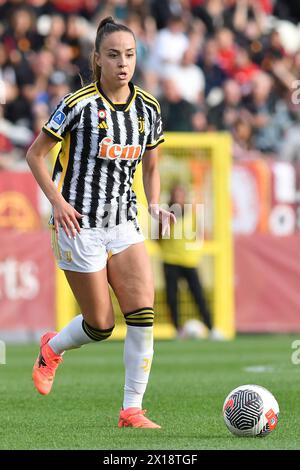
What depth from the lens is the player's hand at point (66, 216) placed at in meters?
6.77

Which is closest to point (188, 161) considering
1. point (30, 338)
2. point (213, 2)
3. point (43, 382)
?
point (30, 338)

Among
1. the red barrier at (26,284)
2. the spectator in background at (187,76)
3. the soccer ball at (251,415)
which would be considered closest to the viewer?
the soccer ball at (251,415)

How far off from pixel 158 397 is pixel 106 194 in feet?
7.62

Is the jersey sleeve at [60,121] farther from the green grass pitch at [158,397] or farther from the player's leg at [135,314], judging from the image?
the green grass pitch at [158,397]

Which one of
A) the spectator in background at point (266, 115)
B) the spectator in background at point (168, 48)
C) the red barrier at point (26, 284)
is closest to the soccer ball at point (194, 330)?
the red barrier at point (26, 284)

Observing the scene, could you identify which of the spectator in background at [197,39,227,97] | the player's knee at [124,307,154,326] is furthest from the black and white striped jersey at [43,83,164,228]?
the spectator in background at [197,39,227,97]

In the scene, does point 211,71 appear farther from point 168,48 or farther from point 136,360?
point 136,360

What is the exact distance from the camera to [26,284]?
15234 millimetres

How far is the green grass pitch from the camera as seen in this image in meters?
6.31

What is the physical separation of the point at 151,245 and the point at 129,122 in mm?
8584

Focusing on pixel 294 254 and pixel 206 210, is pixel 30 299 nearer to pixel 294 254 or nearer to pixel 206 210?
pixel 206 210

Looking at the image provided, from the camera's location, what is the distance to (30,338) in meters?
15.5

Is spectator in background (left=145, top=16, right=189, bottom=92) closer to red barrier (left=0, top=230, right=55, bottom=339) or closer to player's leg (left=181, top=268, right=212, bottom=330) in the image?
player's leg (left=181, top=268, right=212, bottom=330)

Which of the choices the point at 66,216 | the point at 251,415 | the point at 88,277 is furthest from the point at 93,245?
the point at 251,415
